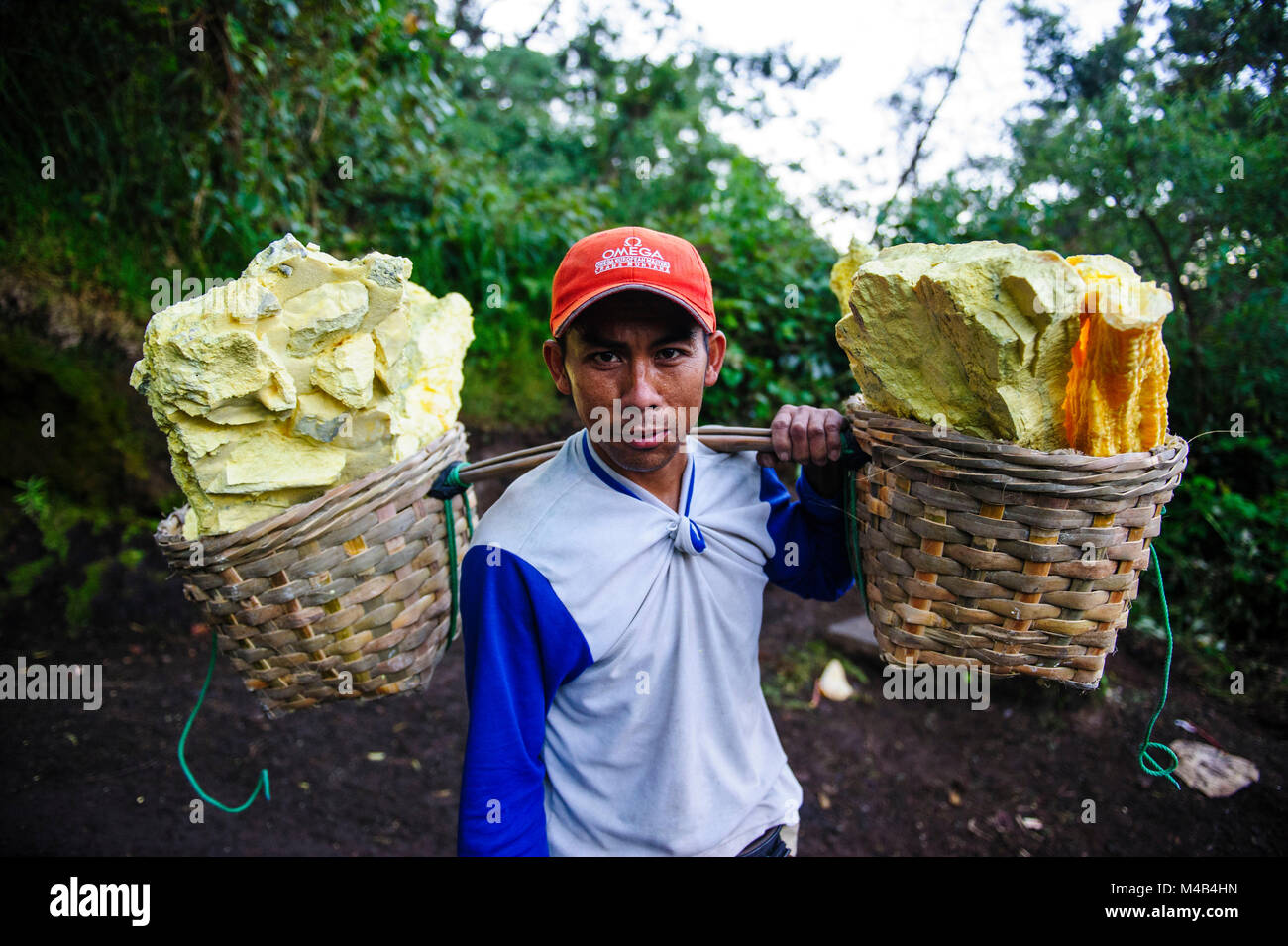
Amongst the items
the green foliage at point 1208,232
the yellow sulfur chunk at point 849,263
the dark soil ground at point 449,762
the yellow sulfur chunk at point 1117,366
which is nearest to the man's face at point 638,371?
the yellow sulfur chunk at point 849,263

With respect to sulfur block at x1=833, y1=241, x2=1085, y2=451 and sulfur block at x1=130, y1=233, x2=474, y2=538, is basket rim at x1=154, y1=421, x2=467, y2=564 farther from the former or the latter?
sulfur block at x1=833, y1=241, x2=1085, y2=451

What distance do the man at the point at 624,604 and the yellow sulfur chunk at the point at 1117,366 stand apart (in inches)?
17.8

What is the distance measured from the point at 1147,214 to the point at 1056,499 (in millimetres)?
3819

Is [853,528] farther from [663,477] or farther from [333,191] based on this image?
[333,191]

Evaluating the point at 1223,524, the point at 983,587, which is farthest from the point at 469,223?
the point at 1223,524

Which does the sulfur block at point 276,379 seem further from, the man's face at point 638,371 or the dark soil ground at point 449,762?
the dark soil ground at point 449,762

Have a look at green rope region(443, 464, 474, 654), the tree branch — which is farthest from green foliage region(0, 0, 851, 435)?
green rope region(443, 464, 474, 654)

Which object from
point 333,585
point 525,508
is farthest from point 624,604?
point 333,585

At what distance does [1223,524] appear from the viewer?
3.94m

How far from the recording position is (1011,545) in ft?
4.06

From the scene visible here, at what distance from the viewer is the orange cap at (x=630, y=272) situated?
147 cm

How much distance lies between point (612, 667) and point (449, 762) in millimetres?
2549

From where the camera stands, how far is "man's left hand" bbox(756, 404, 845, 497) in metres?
1.52

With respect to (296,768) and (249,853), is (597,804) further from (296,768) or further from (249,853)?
(296,768)
